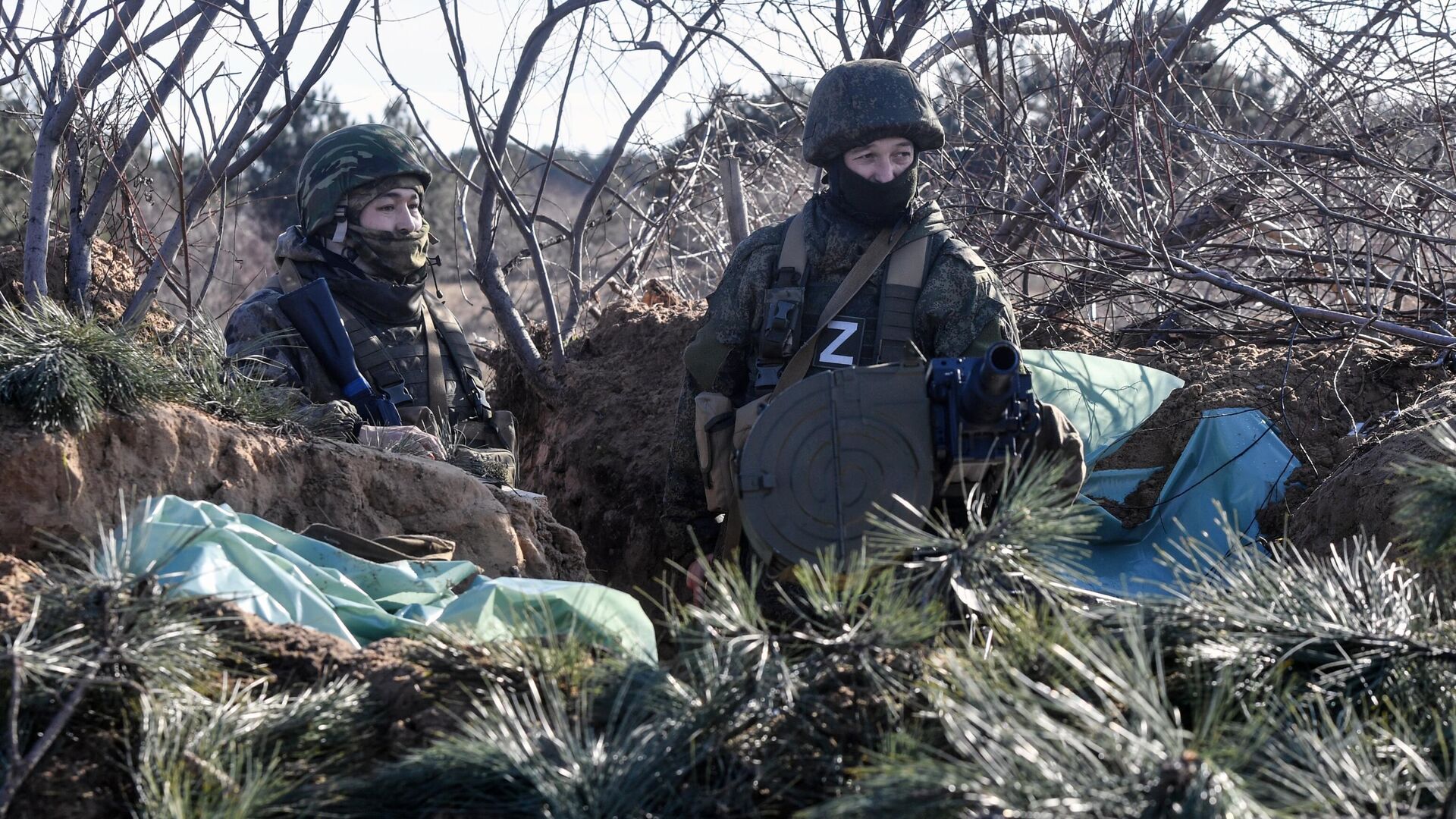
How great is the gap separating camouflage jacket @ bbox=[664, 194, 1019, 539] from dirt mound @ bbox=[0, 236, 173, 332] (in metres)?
2.16

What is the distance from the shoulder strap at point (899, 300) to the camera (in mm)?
3932

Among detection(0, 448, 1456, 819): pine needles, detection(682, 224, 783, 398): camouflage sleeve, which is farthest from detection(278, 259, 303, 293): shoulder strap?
detection(0, 448, 1456, 819): pine needles

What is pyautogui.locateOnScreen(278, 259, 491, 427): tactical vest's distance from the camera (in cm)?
456

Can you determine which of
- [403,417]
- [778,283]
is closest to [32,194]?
[403,417]

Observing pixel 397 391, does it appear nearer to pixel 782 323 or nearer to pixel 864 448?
pixel 782 323

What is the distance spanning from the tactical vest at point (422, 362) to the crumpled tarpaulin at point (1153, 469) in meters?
2.01

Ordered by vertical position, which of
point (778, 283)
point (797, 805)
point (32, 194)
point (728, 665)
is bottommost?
point (797, 805)

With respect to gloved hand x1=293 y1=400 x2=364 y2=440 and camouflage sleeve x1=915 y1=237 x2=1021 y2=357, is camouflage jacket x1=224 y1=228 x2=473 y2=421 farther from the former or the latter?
camouflage sleeve x1=915 y1=237 x2=1021 y2=357

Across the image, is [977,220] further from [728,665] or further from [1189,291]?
[728,665]

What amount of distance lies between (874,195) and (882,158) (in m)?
0.11

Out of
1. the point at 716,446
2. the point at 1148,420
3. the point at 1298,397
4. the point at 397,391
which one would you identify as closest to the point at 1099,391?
the point at 1148,420

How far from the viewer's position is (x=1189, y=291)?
5910mm

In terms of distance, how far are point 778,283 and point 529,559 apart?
1068mm

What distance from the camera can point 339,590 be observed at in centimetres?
305
